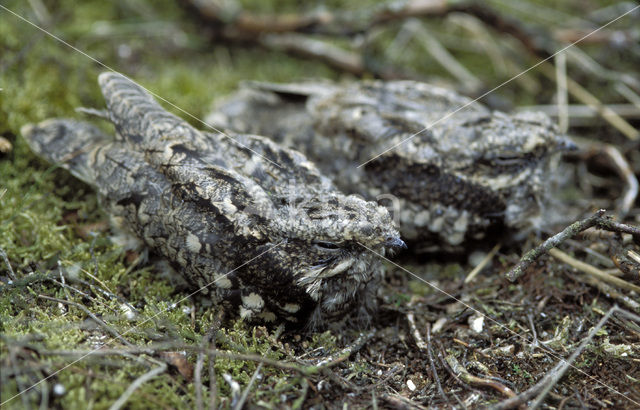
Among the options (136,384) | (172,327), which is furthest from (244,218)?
(136,384)

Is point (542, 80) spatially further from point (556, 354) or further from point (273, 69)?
point (556, 354)

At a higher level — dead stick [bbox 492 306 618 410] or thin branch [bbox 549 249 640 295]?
dead stick [bbox 492 306 618 410]

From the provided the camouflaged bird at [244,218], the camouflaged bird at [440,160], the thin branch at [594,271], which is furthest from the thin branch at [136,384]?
the thin branch at [594,271]

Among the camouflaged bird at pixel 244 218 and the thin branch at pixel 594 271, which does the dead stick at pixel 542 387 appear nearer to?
the thin branch at pixel 594 271

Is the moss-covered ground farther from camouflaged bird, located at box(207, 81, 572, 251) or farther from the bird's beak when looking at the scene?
the bird's beak

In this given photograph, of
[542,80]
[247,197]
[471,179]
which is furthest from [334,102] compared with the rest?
[542,80]

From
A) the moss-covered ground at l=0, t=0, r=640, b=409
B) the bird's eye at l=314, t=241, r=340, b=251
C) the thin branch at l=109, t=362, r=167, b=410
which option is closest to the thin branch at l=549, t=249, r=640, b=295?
the moss-covered ground at l=0, t=0, r=640, b=409
